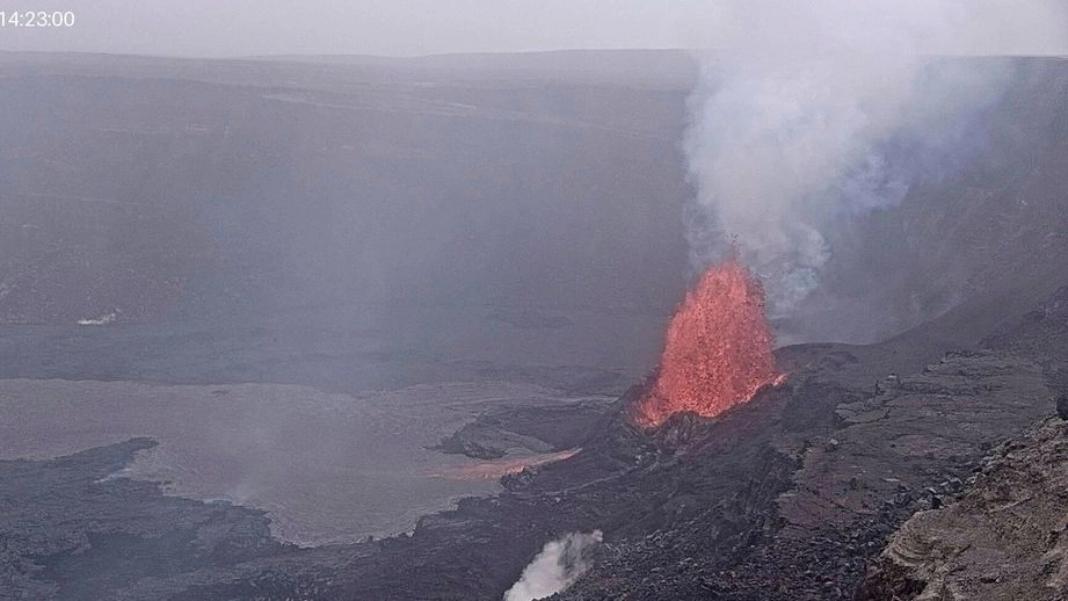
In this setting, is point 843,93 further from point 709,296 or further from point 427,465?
point 427,465

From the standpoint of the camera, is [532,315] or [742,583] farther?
[532,315]

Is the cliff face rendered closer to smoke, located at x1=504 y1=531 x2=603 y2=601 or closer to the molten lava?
smoke, located at x1=504 y1=531 x2=603 y2=601

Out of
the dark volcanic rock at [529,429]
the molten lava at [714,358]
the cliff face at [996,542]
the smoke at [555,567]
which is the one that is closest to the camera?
the cliff face at [996,542]

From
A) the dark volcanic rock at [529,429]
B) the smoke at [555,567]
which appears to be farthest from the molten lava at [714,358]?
the smoke at [555,567]

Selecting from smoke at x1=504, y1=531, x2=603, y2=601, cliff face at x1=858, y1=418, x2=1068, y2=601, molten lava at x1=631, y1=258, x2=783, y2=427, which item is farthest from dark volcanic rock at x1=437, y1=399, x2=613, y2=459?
cliff face at x1=858, y1=418, x2=1068, y2=601

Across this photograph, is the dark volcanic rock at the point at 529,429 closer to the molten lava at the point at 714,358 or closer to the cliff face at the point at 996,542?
the molten lava at the point at 714,358

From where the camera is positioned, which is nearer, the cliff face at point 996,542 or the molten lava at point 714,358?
the cliff face at point 996,542

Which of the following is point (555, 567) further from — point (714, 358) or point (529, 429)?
point (529, 429)

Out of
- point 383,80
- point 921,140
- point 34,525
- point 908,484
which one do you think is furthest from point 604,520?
point 383,80
